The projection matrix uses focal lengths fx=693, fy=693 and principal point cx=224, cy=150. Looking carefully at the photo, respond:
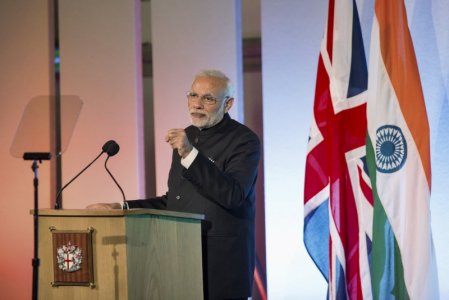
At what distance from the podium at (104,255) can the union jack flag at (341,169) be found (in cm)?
94

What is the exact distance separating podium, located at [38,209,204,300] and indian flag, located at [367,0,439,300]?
103 centimetres

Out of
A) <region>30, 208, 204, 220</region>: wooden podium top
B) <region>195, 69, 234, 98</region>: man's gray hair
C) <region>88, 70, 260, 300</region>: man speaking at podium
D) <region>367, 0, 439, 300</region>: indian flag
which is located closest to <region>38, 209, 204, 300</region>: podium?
<region>30, 208, 204, 220</region>: wooden podium top

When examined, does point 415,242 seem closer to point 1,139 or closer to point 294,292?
point 294,292

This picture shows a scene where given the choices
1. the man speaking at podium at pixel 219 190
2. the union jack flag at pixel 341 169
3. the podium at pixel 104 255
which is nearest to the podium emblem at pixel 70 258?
the podium at pixel 104 255

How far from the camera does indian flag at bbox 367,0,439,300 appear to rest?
312 centimetres

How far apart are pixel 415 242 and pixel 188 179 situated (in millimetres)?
1061

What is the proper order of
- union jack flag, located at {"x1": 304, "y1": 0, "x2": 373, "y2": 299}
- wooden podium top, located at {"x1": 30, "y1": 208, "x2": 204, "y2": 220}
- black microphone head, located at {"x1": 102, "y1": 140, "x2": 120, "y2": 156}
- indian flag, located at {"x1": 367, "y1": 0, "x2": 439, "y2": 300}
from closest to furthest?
1. wooden podium top, located at {"x1": 30, "y1": 208, "x2": 204, "y2": 220}
2. black microphone head, located at {"x1": 102, "y1": 140, "x2": 120, "y2": 156}
3. indian flag, located at {"x1": 367, "y1": 0, "x2": 439, "y2": 300}
4. union jack flag, located at {"x1": 304, "y1": 0, "x2": 373, "y2": 299}

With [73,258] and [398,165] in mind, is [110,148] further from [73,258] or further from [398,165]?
[398,165]

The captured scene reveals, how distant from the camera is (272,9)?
4.31 m

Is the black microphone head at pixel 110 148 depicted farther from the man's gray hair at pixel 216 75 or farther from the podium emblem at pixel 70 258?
the man's gray hair at pixel 216 75

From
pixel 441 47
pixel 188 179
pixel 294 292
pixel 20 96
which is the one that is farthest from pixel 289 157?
pixel 20 96

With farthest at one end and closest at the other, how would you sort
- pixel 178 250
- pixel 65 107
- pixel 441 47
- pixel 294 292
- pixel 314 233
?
pixel 65 107
pixel 294 292
pixel 441 47
pixel 314 233
pixel 178 250

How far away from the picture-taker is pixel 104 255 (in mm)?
2473

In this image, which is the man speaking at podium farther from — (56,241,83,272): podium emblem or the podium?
(56,241,83,272): podium emblem
